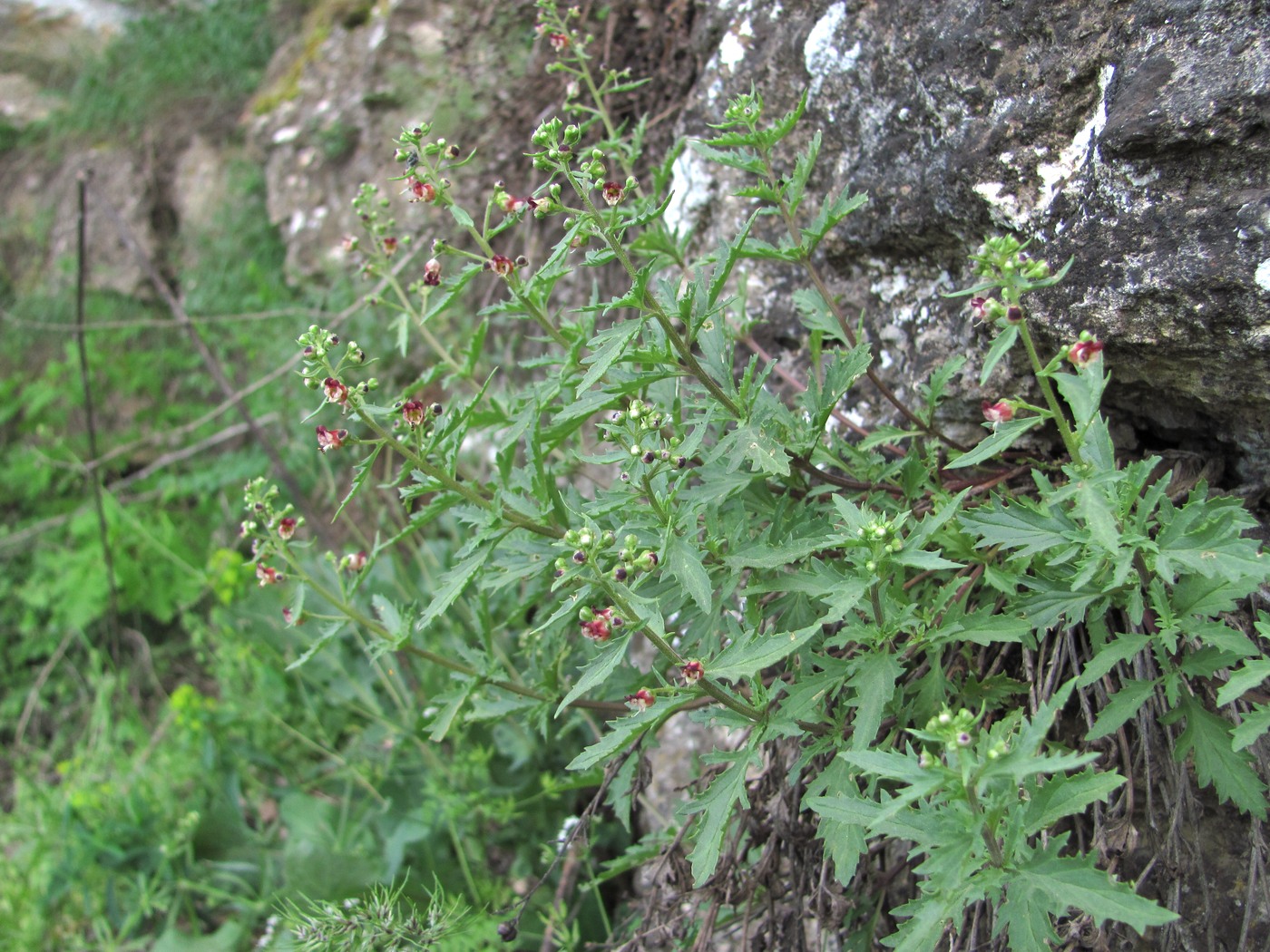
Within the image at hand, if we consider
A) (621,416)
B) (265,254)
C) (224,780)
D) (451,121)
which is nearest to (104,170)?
(265,254)

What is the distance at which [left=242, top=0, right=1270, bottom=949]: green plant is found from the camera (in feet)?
Result: 5.28

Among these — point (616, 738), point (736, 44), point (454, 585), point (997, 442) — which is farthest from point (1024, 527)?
point (736, 44)

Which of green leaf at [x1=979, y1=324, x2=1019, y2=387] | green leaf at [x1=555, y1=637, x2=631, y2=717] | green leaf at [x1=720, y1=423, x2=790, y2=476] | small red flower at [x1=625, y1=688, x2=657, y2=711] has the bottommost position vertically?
small red flower at [x1=625, y1=688, x2=657, y2=711]

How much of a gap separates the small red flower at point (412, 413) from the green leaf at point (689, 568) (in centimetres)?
60

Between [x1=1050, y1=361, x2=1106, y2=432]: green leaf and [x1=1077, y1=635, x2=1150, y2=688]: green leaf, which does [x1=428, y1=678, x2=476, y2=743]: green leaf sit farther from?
[x1=1050, y1=361, x2=1106, y2=432]: green leaf

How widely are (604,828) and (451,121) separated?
3257 millimetres

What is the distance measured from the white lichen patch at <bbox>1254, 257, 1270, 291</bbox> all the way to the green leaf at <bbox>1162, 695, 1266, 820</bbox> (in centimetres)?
82

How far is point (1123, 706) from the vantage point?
5.84ft

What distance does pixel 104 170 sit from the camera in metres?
6.91

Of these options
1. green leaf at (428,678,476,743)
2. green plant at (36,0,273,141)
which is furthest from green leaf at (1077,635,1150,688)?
green plant at (36,0,273,141)

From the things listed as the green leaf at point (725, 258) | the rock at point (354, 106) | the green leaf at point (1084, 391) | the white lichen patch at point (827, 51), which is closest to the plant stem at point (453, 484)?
the green leaf at point (725, 258)

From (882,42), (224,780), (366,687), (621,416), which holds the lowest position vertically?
(224,780)

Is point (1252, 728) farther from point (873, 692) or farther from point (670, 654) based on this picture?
point (670, 654)

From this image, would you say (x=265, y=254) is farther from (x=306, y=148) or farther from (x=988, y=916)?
(x=988, y=916)
